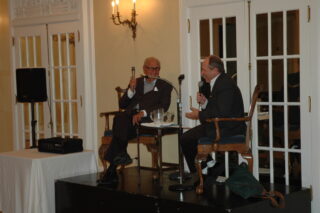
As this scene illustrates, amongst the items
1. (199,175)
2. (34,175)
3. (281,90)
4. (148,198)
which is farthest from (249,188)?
(34,175)

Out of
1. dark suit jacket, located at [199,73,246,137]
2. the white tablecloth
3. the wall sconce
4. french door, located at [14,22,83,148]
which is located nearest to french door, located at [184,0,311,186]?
dark suit jacket, located at [199,73,246,137]

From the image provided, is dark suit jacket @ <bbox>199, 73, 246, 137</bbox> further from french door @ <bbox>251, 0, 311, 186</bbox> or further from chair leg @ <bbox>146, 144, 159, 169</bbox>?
chair leg @ <bbox>146, 144, 159, 169</bbox>

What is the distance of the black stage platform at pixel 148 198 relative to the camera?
15.5 ft

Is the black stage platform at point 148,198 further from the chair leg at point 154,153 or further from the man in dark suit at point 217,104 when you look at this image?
the man in dark suit at point 217,104

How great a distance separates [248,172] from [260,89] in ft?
2.68

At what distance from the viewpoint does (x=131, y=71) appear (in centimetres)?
679

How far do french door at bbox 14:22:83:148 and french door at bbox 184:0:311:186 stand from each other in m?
2.09

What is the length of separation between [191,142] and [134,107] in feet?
3.16

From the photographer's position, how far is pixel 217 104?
520cm

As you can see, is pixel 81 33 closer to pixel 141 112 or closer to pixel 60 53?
pixel 60 53

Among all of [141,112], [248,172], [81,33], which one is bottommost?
[248,172]

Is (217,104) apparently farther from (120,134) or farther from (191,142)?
(120,134)

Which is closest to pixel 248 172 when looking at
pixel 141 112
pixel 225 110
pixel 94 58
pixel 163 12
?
pixel 225 110

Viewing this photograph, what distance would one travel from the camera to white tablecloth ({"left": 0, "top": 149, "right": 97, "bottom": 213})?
225 inches
